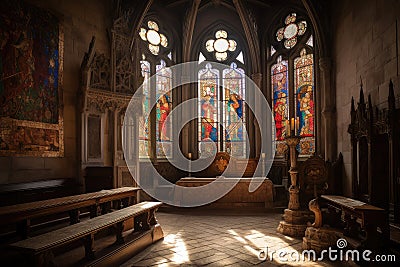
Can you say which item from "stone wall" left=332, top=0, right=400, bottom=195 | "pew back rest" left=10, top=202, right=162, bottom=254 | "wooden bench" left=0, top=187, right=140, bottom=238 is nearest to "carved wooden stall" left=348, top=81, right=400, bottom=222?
"stone wall" left=332, top=0, right=400, bottom=195

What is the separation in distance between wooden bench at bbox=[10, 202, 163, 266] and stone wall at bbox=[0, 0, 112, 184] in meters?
2.36

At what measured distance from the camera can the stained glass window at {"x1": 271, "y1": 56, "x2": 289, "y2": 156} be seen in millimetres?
10688

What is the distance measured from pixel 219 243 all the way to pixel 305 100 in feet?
20.9

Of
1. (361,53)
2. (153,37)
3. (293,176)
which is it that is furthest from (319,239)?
(153,37)

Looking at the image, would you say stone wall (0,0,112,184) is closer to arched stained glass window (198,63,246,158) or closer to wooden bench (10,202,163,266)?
wooden bench (10,202,163,266)

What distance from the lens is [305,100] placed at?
10.2 metres

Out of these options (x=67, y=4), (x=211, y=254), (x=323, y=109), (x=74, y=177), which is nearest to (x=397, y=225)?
(x=211, y=254)

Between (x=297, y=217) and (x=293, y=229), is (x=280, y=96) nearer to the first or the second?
(x=297, y=217)

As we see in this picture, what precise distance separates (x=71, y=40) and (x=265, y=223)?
5725 mm

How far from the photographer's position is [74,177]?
7.14m

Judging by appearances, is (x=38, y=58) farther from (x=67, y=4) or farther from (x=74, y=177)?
(x=74, y=177)

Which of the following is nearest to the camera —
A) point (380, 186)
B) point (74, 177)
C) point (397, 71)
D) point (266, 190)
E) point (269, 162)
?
point (397, 71)

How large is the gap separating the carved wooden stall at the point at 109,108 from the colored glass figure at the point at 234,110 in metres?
4.18

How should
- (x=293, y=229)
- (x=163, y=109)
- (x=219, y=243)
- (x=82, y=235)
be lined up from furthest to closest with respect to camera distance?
(x=163, y=109) < (x=293, y=229) < (x=219, y=243) < (x=82, y=235)
